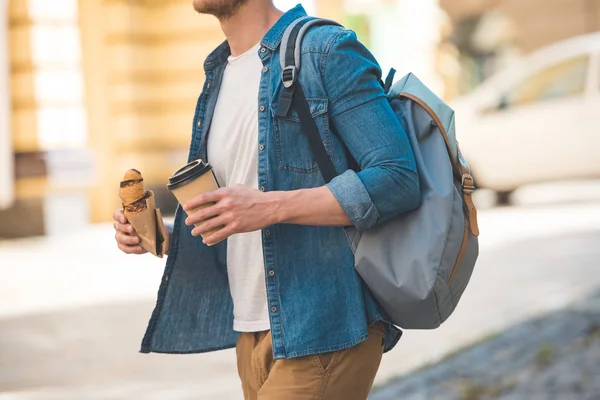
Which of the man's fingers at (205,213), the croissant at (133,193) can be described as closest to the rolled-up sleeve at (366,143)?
the man's fingers at (205,213)

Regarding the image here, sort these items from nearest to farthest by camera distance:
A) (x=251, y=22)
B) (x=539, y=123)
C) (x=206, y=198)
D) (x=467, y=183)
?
1. (x=206, y=198)
2. (x=467, y=183)
3. (x=251, y=22)
4. (x=539, y=123)

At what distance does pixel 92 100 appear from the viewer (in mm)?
13883

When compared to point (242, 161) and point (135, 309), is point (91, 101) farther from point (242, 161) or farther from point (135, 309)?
point (242, 161)

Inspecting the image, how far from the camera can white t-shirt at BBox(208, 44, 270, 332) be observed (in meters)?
2.36

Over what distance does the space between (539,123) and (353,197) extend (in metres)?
11.5

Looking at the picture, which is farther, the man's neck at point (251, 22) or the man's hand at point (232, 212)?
the man's neck at point (251, 22)

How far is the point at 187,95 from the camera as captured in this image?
14641 millimetres

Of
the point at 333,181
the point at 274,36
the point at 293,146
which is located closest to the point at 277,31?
the point at 274,36

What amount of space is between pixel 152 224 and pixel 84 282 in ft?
22.6

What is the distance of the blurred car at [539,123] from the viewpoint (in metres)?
13.1

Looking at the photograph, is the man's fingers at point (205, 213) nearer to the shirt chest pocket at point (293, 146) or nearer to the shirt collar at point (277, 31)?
the shirt chest pocket at point (293, 146)

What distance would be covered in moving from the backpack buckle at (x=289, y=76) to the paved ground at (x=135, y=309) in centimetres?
341

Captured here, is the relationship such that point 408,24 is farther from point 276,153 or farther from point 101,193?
point 276,153

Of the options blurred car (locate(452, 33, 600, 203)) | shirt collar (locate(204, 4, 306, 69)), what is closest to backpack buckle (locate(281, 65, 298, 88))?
shirt collar (locate(204, 4, 306, 69))
